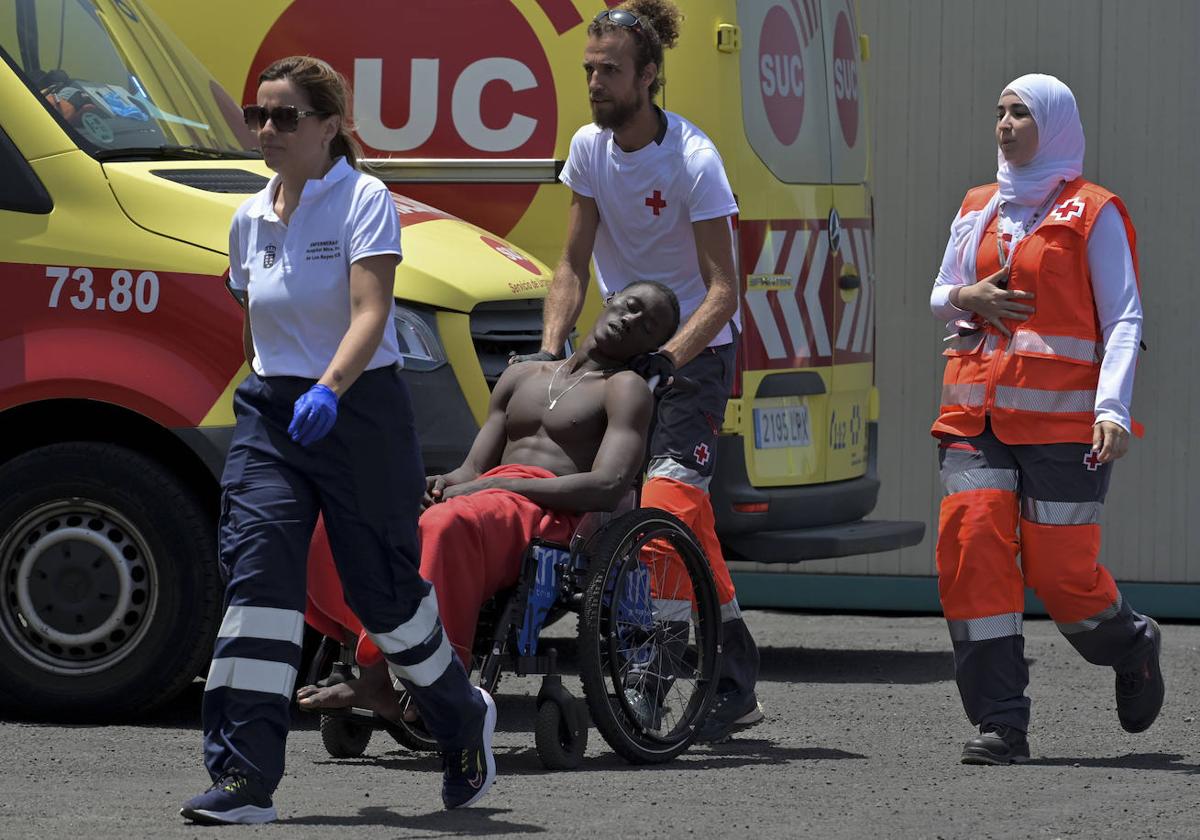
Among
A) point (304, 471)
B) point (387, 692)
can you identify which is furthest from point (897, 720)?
point (304, 471)

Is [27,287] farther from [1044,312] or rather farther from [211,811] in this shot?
[1044,312]

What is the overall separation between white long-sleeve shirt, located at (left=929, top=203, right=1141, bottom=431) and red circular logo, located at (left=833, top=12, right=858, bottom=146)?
251cm

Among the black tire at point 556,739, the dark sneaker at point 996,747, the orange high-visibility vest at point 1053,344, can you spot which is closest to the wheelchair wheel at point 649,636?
the black tire at point 556,739

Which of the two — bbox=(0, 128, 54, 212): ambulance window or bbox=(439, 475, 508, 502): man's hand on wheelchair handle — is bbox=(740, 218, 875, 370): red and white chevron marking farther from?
bbox=(0, 128, 54, 212): ambulance window

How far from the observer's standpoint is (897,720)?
7832 mm

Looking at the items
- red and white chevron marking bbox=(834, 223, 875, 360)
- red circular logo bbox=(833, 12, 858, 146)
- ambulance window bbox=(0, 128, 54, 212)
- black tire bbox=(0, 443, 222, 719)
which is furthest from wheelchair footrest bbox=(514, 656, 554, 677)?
red circular logo bbox=(833, 12, 858, 146)

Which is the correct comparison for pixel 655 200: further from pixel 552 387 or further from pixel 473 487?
pixel 473 487

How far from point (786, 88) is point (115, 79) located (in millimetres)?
2532

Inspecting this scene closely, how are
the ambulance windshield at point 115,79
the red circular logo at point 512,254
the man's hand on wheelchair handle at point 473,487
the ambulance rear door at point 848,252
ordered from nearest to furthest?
the man's hand on wheelchair handle at point 473,487 < the ambulance windshield at point 115,79 < the red circular logo at point 512,254 < the ambulance rear door at point 848,252

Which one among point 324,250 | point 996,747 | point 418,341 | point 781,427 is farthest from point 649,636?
point 781,427

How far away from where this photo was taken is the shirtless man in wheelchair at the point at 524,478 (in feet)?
20.4

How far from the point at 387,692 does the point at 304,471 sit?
876 mm

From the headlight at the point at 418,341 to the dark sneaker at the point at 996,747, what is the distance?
2011 millimetres

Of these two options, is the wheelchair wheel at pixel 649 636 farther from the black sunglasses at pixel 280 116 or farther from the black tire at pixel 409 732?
the black sunglasses at pixel 280 116
